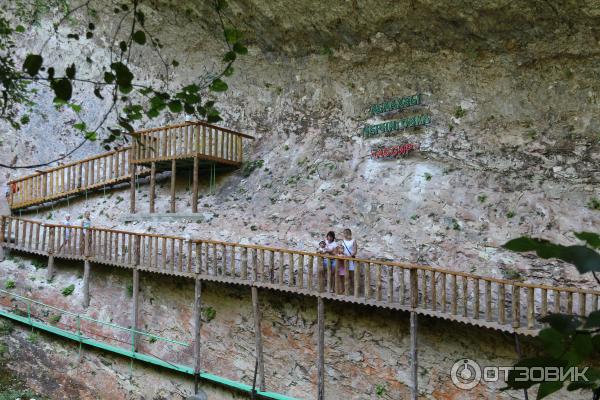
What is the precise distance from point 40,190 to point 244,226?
398 inches

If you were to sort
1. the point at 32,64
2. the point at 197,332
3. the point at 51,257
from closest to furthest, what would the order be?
1. the point at 32,64
2. the point at 197,332
3. the point at 51,257

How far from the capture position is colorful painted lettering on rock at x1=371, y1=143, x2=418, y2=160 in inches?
586

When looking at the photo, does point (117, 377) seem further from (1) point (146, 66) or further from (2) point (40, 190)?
(1) point (146, 66)

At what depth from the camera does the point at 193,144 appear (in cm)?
1592

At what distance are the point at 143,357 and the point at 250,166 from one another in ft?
23.9

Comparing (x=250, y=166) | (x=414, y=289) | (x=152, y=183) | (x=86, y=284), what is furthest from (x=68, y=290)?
(x=414, y=289)

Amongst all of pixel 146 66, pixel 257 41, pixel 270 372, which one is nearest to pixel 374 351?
pixel 270 372

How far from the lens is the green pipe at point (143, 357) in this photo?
11.6 m

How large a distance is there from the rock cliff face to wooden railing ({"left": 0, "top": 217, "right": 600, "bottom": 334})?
569mm

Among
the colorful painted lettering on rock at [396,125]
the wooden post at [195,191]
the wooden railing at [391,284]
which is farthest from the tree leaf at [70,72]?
the colorful painted lettering on rock at [396,125]

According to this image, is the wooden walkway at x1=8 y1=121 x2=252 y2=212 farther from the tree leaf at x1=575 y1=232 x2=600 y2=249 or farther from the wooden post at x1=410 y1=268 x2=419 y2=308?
the tree leaf at x1=575 y1=232 x2=600 y2=249

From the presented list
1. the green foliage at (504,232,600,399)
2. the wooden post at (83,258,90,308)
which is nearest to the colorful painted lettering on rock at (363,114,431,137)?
the wooden post at (83,258,90,308)

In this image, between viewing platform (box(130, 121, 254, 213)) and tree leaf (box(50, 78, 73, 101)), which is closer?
tree leaf (box(50, 78, 73, 101))

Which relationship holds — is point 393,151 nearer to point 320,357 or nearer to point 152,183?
point 320,357
